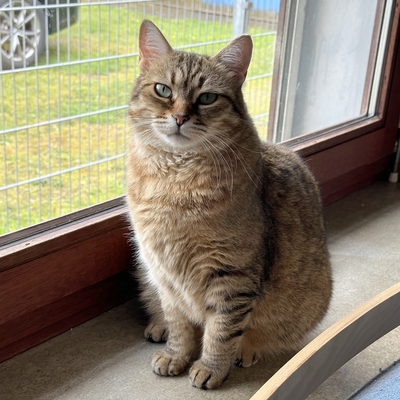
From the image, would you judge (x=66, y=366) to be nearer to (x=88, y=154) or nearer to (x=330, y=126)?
(x=88, y=154)

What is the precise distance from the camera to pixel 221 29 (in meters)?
1.98

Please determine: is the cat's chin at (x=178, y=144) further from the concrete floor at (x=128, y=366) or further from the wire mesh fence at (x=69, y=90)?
the concrete floor at (x=128, y=366)

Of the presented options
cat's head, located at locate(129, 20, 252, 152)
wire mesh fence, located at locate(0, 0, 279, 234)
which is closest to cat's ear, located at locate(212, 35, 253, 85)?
cat's head, located at locate(129, 20, 252, 152)

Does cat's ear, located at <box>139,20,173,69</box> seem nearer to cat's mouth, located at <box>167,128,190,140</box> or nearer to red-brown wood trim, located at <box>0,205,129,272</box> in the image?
cat's mouth, located at <box>167,128,190,140</box>

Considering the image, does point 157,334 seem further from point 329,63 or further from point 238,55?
point 329,63

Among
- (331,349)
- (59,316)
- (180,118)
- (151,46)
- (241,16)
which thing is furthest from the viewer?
(241,16)

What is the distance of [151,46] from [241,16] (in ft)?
2.59

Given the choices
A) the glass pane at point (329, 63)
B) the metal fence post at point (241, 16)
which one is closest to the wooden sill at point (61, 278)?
the metal fence post at point (241, 16)

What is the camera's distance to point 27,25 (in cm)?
144

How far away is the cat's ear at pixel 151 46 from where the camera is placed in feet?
4.37

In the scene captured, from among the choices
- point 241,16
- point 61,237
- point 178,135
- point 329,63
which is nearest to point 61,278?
point 61,237

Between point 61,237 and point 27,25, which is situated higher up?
point 27,25

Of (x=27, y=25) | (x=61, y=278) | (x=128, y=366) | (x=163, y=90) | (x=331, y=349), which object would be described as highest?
(x=27, y=25)

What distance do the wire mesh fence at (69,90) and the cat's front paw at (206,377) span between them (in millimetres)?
582
